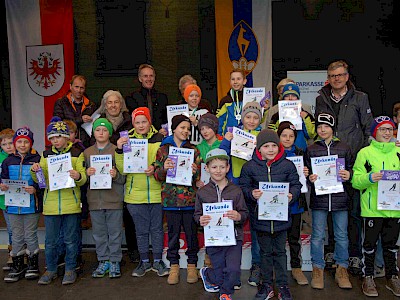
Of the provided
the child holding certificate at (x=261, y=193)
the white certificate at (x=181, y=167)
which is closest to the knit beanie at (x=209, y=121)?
the white certificate at (x=181, y=167)

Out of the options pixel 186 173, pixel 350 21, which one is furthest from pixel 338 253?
pixel 350 21

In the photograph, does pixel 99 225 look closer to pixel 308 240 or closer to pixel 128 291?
pixel 128 291

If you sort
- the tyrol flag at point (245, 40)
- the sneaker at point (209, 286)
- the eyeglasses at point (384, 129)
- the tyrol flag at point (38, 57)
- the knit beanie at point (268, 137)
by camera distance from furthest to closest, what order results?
the tyrol flag at point (38, 57) < the tyrol flag at point (245, 40) < the sneaker at point (209, 286) < the eyeglasses at point (384, 129) < the knit beanie at point (268, 137)

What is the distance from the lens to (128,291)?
4.92 meters

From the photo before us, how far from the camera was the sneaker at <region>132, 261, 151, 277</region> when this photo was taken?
5270 millimetres

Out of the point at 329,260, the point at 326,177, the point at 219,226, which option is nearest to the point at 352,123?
the point at 326,177

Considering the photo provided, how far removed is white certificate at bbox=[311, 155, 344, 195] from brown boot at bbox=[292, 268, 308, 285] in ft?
3.04

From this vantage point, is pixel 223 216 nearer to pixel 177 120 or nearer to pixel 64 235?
pixel 177 120

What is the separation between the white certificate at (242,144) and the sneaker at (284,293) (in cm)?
137

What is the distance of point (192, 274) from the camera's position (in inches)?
201

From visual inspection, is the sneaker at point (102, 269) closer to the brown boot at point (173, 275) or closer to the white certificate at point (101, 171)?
the brown boot at point (173, 275)

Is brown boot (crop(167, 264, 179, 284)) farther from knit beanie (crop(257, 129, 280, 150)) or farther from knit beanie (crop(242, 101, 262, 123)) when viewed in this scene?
knit beanie (crop(242, 101, 262, 123))

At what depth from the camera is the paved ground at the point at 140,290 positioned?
15.6 feet

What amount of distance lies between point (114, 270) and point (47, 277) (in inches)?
29.4
